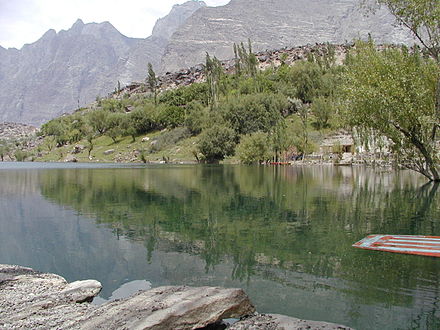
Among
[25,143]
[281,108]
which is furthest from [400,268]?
[25,143]

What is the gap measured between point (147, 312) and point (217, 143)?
94833 mm

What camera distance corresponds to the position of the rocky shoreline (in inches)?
285

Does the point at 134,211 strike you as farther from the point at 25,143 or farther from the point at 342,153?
the point at 25,143

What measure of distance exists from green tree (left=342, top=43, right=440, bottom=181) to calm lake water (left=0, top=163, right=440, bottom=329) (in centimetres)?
788

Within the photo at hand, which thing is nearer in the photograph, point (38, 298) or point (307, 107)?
point (38, 298)

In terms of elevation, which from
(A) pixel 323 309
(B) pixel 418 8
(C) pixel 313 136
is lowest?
(A) pixel 323 309

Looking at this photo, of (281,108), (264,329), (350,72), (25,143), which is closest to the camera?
(264,329)

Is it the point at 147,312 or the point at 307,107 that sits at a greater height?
the point at 307,107

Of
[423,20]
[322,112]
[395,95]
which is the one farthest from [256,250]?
[322,112]

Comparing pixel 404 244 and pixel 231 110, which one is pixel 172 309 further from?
pixel 231 110

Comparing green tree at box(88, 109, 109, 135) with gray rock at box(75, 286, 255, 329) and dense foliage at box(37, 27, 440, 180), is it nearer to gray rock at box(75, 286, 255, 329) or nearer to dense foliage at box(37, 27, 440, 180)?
dense foliage at box(37, 27, 440, 180)

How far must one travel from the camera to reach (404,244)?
14.2 metres

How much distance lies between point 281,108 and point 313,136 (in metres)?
17.3

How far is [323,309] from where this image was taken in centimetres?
909
